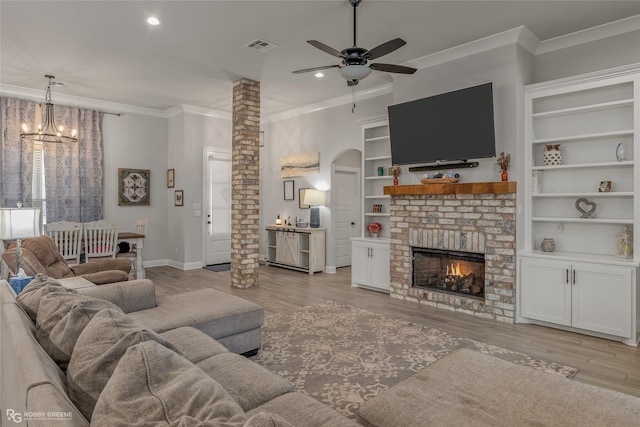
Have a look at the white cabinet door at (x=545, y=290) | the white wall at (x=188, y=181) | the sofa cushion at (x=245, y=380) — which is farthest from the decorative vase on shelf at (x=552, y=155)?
the white wall at (x=188, y=181)

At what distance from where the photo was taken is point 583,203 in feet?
13.9

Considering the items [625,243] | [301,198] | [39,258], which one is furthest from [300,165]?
[625,243]

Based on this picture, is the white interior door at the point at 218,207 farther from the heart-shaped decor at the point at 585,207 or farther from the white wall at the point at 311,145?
the heart-shaped decor at the point at 585,207

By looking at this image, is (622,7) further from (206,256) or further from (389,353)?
(206,256)

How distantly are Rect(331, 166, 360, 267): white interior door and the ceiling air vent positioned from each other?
9.61ft

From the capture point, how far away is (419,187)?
493 cm

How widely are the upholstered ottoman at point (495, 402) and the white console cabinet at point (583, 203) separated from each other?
2.45 metres

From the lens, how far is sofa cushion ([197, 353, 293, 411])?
161 cm

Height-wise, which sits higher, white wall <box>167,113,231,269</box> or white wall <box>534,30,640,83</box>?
white wall <box>534,30,640,83</box>

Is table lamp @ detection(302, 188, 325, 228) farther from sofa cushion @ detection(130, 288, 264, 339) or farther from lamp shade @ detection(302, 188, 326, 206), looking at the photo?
sofa cushion @ detection(130, 288, 264, 339)

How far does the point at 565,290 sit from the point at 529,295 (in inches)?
13.9

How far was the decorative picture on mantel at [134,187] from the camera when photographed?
7379 millimetres

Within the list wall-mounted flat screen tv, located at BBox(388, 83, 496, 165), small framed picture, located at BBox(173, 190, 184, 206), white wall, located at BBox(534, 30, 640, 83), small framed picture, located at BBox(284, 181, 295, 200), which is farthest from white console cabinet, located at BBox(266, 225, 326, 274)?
white wall, located at BBox(534, 30, 640, 83)

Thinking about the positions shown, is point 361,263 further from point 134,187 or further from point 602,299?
point 134,187
